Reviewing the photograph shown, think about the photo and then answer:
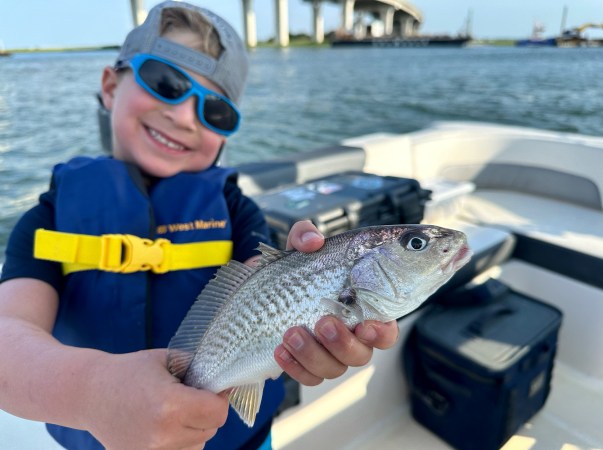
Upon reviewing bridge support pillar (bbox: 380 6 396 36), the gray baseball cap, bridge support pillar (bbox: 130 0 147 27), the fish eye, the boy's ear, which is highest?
bridge support pillar (bbox: 380 6 396 36)

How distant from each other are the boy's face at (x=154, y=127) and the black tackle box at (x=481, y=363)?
6.70ft

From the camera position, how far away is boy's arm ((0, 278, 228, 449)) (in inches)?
43.8

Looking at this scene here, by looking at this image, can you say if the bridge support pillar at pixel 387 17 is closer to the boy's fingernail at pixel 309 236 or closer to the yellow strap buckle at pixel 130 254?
the yellow strap buckle at pixel 130 254

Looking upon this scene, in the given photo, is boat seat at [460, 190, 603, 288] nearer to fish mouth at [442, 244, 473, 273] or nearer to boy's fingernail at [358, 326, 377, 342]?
fish mouth at [442, 244, 473, 273]

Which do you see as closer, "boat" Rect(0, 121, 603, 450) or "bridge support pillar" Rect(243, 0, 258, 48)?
"boat" Rect(0, 121, 603, 450)

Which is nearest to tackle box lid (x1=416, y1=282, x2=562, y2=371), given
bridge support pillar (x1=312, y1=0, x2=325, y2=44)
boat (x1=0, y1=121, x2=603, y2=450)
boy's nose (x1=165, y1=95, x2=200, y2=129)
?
boat (x1=0, y1=121, x2=603, y2=450)

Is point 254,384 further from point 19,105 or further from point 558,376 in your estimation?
point 19,105

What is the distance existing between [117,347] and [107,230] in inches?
19.8

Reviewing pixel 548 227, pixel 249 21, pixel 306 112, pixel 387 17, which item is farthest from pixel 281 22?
pixel 548 227

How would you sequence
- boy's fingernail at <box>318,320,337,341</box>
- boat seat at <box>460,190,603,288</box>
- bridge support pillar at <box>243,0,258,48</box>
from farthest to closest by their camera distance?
1. bridge support pillar at <box>243,0,258,48</box>
2. boat seat at <box>460,190,603,288</box>
3. boy's fingernail at <box>318,320,337,341</box>

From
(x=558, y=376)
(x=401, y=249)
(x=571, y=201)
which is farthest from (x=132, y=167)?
(x=571, y=201)

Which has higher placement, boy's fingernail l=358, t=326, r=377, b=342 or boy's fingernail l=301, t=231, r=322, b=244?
boy's fingernail l=301, t=231, r=322, b=244

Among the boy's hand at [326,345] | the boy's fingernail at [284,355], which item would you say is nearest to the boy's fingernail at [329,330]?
the boy's hand at [326,345]

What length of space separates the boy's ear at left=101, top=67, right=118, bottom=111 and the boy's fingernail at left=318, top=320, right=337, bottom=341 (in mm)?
1636
